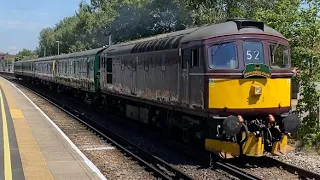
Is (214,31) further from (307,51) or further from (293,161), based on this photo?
(307,51)

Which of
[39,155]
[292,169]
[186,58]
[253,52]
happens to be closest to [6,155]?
[39,155]

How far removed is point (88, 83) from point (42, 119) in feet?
22.8

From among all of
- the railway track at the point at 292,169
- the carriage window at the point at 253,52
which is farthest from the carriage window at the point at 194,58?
the railway track at the point at 292,169

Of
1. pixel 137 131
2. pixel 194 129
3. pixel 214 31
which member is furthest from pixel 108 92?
pixel 214 31

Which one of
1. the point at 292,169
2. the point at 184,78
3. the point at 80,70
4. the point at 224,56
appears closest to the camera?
the point at 292,169

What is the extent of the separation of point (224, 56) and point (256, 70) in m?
0.75

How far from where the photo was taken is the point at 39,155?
10992mm

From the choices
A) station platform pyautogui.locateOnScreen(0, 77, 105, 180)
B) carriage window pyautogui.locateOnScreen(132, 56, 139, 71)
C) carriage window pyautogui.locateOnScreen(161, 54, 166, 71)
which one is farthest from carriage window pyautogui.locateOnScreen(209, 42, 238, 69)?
carriage window pyautogui.locateOnScreen(132, 56, 139, 71)

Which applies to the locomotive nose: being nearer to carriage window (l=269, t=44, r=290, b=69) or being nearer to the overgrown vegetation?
carriage window (l=269, t=44, r=290, b=69)

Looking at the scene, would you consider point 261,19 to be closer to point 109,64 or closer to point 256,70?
point 256,70

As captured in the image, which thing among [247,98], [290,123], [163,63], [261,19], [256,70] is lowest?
[290,123]

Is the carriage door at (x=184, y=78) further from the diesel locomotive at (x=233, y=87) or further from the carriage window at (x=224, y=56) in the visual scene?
the carriage window at (x=224, y=56)

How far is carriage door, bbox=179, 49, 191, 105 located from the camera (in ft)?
36.7

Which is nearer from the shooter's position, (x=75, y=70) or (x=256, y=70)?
(x=256, y=70)
